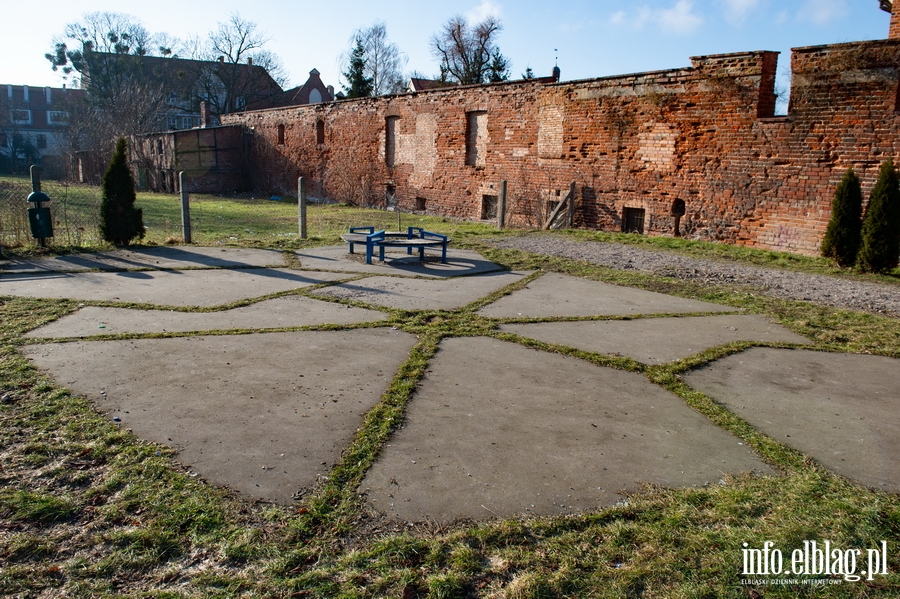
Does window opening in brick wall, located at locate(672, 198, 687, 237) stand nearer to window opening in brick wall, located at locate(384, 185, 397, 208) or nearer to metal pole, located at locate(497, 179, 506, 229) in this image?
metal pole, located at locate(497, 179, 506, 229)

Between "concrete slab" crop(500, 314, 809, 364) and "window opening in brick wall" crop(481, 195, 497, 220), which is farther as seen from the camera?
"window opening in brick wall" crop(481, 195, 497, 220)

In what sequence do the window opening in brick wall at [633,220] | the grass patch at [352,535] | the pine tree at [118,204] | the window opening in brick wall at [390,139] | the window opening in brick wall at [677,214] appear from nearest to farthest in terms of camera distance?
the grass patch at [352,535] → the pine tree at [118,204] → the window opening in brick wall at [677,214] → the window opening in brick wall at [633,220] → the window opening in brick wall at [390,139]

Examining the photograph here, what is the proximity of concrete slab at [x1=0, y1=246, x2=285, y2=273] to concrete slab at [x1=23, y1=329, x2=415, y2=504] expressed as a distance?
4160mm

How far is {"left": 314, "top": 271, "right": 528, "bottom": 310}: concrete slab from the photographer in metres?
7.62

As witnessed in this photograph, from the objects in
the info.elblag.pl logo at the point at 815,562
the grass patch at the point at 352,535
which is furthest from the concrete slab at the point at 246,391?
the info.elblag.pl logo at the point at 815,562

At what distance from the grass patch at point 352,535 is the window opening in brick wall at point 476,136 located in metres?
16.2


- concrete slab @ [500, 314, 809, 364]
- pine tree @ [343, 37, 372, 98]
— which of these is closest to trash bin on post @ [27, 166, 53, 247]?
concrete slab @ [500, 314, 809, 364]

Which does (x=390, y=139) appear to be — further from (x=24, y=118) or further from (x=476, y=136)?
(x=24, y=118)

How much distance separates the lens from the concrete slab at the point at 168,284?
752 centimetres

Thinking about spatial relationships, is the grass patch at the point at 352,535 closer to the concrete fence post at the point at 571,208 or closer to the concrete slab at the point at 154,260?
the concrete slab at the point at 154,260

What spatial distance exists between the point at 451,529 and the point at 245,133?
30.2 metres

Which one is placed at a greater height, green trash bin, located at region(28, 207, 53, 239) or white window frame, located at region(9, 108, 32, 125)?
white window frame, located at region(9, 108, 32, 125)

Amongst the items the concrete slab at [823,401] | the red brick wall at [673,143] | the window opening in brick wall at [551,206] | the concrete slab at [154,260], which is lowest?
the concrete slab at [823,401]

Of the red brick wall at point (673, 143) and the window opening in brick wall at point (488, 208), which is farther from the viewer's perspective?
the window opening in brick wall at point (488, 208)
